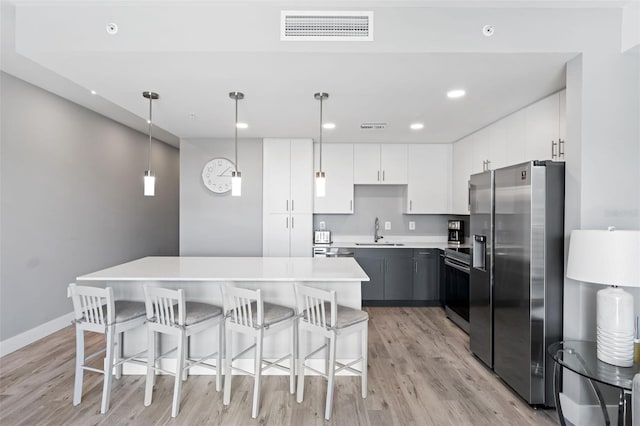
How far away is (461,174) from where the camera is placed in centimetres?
457

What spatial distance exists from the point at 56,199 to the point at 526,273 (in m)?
4.58

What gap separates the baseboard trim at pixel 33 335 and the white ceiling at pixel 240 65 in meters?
2.45

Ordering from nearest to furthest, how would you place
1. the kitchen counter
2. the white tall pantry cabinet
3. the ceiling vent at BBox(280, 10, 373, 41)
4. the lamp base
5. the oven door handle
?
the lamp base < the ceiling vent at BBox(280, 10, 373, 41) < the oven door handle < the white tall pantry cabinet < the kitchen counter

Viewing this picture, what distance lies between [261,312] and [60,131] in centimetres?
329

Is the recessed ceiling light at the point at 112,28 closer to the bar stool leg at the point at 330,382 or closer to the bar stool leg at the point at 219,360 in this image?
the bar stool leg at the point at 219,360

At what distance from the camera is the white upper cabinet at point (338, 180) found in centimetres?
496

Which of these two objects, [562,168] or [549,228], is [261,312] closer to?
[549,228]

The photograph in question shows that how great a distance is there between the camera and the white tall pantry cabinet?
465cm

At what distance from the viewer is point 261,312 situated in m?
2.29

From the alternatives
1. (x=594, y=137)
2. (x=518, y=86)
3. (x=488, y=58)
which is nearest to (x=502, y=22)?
(x=488, y=58)

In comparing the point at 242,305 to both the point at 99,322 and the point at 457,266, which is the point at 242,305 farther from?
the point at 457,266

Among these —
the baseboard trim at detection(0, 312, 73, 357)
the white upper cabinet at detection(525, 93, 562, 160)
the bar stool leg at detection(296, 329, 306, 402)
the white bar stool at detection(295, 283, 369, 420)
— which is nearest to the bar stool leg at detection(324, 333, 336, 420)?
the white bar stool at detection(295, 283, 369, 420)

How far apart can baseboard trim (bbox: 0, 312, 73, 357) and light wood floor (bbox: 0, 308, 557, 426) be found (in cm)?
8

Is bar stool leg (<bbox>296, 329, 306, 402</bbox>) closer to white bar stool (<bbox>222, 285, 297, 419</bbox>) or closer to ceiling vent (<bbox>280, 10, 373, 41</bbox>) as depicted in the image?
white bar stool (<bbox>222, 285, 297, 419</bbox>)
